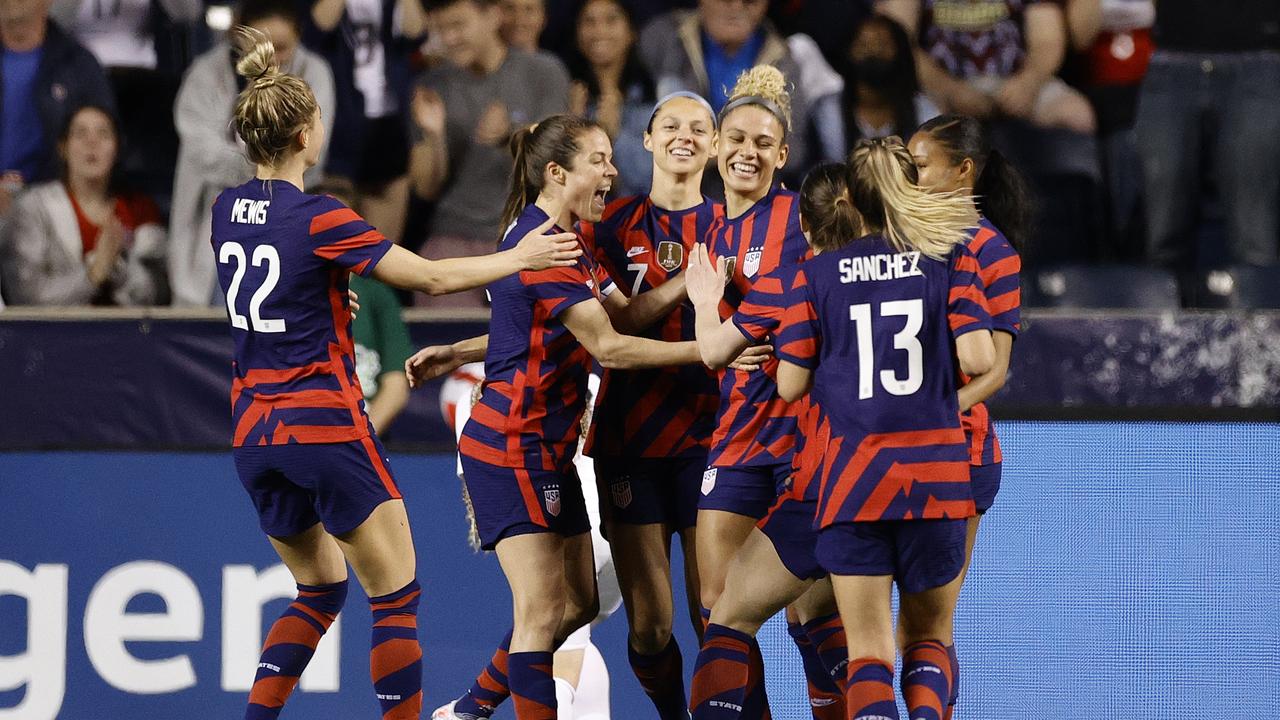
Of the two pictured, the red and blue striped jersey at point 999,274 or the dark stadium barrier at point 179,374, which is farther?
the dark stadium barrier at point 179,374

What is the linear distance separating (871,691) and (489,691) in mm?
1626

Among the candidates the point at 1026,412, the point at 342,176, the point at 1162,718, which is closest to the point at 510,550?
the point at 1026,412

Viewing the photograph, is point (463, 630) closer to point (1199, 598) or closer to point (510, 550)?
point (510, 550)

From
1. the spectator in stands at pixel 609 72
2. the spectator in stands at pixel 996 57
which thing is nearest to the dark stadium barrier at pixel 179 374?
the spectator in stands at pixel 609 72

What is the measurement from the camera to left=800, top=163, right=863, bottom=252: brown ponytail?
4027 mm

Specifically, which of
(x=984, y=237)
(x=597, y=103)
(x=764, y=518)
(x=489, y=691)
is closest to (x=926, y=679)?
(x=764, y=518)

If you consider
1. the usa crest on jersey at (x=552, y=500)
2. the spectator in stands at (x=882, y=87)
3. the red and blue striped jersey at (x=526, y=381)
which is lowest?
the usa crest on jersey at (x=552, y=500)

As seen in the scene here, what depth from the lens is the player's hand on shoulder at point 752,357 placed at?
171 inches

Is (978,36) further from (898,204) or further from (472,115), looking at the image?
(898,204)

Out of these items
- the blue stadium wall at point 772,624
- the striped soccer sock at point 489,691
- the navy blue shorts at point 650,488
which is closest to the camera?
the navy blue shorts at point 650,488

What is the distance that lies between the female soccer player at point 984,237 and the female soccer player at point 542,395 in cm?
85

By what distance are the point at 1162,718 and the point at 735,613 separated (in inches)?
88.9

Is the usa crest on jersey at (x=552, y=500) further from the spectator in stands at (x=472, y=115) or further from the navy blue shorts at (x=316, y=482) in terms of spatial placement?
the spectator in stands at (x=472, y=115)

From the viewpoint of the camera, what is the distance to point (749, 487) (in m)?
4.46
